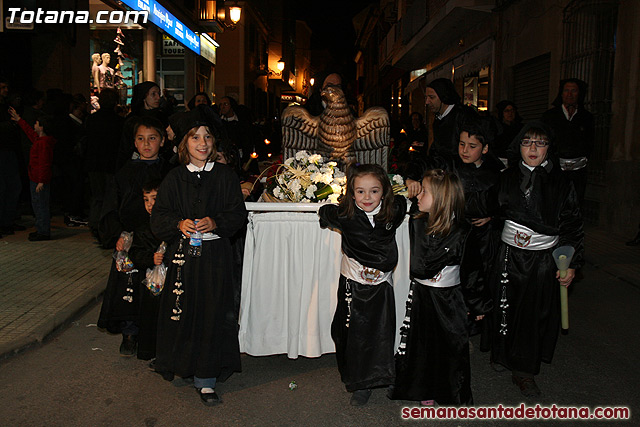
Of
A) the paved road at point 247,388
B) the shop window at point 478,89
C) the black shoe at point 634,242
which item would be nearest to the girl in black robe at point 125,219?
the paved road at point 247,388

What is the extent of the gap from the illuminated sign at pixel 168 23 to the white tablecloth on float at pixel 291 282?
11.6m

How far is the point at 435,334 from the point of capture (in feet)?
12.1

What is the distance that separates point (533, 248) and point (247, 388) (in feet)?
7.16

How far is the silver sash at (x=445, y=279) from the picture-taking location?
3711mm

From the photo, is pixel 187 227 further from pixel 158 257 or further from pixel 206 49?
pixel 206 49

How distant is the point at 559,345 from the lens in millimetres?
4934

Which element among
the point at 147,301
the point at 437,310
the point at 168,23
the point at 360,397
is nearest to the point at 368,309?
the point at 437,310

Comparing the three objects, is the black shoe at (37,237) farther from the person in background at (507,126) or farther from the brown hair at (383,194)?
the person in background at (507,126)

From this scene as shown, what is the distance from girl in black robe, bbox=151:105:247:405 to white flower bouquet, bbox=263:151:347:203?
64 cm

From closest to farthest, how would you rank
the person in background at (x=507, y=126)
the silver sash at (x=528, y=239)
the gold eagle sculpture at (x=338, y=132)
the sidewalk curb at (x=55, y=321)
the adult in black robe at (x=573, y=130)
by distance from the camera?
the silver sash at (x=528, y=239), the sidewalk curb at (x=55, y=321), the gold eagle sculpture at (x=338, y=132), the adult in black robe at (x=573, y=130), the person in background at (x=507, y=126)

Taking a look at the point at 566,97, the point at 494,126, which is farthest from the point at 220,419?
the point at 566,97

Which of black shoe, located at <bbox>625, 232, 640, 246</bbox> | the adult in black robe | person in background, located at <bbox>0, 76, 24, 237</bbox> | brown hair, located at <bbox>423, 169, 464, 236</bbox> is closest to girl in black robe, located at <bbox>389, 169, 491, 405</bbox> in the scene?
brown hair, located at <bbox>423, 169, 464, 236</bbox>

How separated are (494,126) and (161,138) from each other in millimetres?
2661

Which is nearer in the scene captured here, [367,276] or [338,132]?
[367,276]
